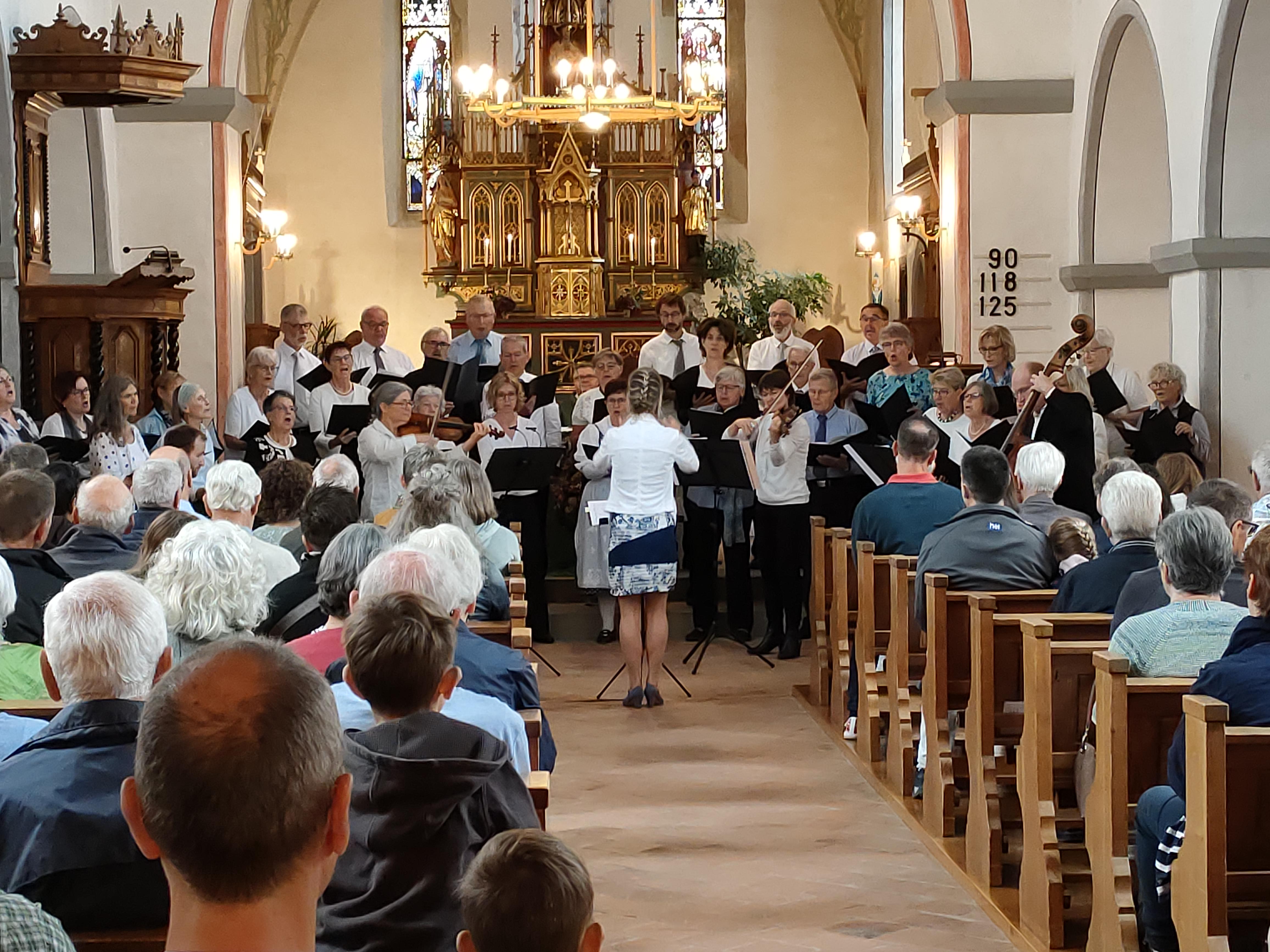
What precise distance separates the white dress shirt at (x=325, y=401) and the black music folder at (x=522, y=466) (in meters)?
1.15

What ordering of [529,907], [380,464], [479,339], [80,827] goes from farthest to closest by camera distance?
[479,339]
[380,464]
[80,827]
[529,907]

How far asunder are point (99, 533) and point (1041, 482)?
134 inches

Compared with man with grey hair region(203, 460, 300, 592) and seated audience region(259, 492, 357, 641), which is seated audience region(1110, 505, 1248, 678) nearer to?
seated audience region(259, 492, 357, 641)

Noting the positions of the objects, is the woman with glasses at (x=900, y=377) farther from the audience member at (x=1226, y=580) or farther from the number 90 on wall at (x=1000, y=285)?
the audience member at (x=1226, y=580)

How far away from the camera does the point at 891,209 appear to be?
713 inches

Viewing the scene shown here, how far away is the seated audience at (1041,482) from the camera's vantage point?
6242 millimetres

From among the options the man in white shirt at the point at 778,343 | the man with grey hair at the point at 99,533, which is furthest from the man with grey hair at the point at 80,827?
the man in white shirt at the point at 778,343

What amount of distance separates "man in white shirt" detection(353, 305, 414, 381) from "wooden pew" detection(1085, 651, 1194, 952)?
6799 millimetres

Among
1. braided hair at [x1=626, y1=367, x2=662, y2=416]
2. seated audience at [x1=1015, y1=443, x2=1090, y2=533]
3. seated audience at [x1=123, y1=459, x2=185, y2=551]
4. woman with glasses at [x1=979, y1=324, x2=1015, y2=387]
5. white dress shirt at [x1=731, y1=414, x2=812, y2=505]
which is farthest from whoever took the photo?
woman with glasses at [x1=979, y1=324, x2=1015, y2=387]

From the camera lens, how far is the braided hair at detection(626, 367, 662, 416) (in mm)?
Result: 7793

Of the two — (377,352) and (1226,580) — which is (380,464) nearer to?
(377,352)

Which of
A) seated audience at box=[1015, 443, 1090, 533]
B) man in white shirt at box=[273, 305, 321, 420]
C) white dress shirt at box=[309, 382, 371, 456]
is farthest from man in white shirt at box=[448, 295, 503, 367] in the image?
seated audience at box=[1015, 443, 1090, 533]

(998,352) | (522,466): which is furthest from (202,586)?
(998,352)

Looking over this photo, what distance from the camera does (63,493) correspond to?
642 centimetres
